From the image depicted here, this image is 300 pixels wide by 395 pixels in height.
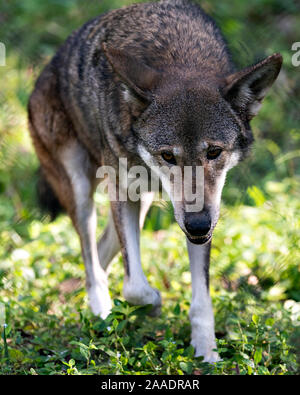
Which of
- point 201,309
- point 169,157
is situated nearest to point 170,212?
point 201,309

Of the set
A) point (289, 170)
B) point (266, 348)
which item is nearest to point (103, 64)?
point (266, 348)

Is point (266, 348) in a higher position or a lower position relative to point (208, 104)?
lower

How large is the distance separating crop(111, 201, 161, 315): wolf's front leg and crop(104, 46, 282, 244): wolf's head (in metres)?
0.53

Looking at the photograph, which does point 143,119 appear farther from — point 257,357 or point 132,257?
point 257,357

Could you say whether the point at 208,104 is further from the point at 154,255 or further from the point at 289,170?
the point at 289,170

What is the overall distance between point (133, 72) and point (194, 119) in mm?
481

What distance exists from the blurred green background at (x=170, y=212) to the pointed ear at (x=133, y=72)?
112cm

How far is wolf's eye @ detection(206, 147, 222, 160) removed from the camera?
3.45 meters

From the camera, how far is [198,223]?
3.29 m

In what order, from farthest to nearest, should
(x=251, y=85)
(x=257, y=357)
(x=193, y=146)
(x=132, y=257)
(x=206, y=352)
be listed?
1. (x=132, y=257)
2. (x=206, y=352)
3. (x=251, y=85)
4. (x=193, y=146)
5. (x=257, y=357)

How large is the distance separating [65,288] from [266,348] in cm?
187

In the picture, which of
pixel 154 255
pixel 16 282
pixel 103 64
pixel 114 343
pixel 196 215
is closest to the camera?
pixel 196 215

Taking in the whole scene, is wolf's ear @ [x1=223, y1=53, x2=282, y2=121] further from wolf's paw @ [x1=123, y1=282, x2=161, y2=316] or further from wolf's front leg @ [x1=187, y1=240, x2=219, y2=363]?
wolf's paw @ [x1=123, y1=282, x2=161, y2=316]

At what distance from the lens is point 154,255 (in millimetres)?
5332
